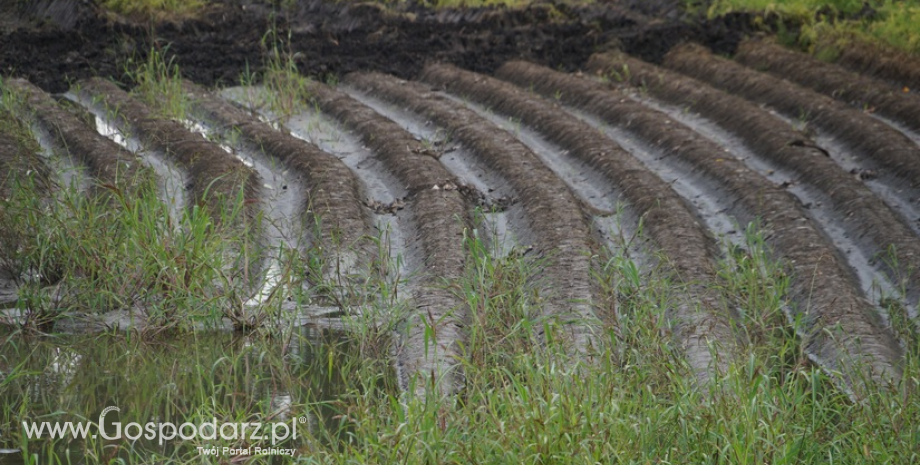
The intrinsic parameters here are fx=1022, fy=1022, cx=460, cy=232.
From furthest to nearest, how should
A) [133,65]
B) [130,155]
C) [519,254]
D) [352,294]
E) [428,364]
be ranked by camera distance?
[133,65]
[130,155]
[519,254]
[352,294]
[428,364]

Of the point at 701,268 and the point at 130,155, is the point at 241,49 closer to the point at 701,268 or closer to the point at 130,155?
the point at 130,155

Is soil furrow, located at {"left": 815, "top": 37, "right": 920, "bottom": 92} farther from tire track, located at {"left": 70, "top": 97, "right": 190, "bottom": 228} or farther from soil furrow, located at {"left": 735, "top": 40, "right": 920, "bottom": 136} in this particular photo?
tire track, located at {"left": 70, "top": 97, "right": 190, "bottom": 228}

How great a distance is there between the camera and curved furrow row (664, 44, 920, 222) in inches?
281

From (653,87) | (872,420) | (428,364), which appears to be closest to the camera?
(872,420)

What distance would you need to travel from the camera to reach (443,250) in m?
5.88

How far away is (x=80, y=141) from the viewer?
7793 mm

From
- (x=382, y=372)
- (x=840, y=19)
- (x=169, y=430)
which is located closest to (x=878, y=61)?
(x=840, y=19)

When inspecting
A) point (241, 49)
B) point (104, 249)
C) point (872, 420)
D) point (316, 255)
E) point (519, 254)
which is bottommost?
point (872, 420)

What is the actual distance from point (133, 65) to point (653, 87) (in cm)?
521

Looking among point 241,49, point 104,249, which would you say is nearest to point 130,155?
point 104,249

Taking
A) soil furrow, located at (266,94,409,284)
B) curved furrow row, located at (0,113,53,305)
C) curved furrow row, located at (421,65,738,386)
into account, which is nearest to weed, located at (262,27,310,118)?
soil furrow, located at (266,94,409,284)

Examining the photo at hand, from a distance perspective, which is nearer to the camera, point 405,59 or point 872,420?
point 872,420

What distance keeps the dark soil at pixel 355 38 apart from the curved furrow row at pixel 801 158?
0.84 meters

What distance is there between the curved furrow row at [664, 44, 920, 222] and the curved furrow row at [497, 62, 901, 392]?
0.93 meters
